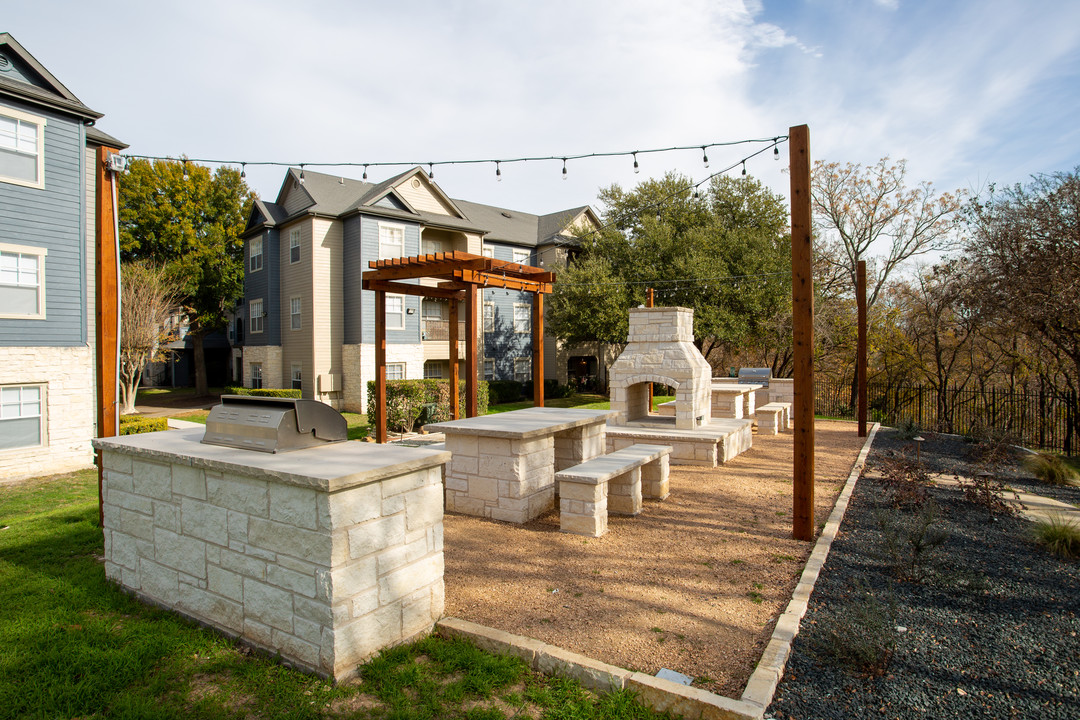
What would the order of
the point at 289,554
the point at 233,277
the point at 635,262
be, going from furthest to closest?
the point at 233,277 → the point at 635,262 → the point at 289,554

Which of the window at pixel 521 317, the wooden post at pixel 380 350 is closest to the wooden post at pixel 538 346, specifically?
the wooden post at pixel 380 350

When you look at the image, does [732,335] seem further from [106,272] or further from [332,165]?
[106,272]

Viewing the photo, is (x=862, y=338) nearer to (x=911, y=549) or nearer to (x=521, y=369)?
(x=911, y=549)

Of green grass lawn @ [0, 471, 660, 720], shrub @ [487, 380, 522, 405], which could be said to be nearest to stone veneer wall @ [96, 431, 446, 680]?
green grass lawn @ [0, 471, 660, 720]

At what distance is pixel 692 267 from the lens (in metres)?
19.2

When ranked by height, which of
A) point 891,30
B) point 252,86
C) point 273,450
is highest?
point 891,30

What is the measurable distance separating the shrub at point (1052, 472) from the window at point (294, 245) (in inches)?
833

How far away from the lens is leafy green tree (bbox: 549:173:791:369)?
19.4 meters

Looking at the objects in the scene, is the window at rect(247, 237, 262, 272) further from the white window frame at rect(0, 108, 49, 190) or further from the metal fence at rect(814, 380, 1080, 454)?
the metal fence at rect(814, 380, 1080, 454)

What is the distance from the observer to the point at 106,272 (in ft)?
18.1

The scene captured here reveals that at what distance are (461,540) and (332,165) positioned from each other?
20.8 feet

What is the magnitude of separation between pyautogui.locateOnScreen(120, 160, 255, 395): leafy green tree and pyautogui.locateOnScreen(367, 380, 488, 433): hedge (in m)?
14.3

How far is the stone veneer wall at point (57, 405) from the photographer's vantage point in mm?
10305

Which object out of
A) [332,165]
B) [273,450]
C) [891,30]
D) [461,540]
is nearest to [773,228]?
[891,30]
